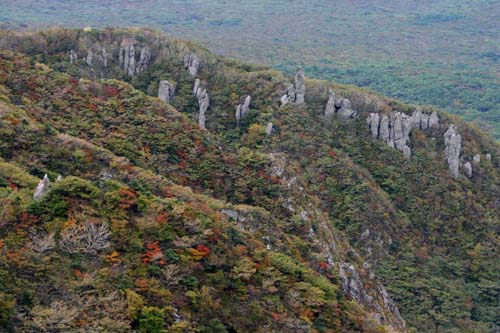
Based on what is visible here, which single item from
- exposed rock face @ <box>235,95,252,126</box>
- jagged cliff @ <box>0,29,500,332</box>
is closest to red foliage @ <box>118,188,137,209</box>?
jagged cliff @ <box>0,29,500,332</box>

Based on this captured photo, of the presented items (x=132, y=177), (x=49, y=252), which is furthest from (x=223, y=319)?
(x=132, y=177)

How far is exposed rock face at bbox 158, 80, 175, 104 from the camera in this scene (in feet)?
195

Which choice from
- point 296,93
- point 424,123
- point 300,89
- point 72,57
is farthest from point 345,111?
point 72,57

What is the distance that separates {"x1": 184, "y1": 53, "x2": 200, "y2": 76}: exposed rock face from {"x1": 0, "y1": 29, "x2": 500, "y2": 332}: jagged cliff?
0.12 metres

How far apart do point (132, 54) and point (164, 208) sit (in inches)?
1654

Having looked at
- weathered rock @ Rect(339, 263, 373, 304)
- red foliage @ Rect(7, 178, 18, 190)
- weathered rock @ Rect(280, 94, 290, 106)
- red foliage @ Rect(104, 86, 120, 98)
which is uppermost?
red foliage @ Rect(7, 178, 18, 190)

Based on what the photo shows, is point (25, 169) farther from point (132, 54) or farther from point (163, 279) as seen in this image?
point (132, 54)

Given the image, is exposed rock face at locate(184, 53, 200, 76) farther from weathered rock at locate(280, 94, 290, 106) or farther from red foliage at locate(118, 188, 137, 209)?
red foliage at locate(118, 188, 137, 209)

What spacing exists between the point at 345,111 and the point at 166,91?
58.0 feet

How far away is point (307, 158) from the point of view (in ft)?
183

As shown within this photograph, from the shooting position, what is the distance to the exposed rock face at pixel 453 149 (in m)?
61.3

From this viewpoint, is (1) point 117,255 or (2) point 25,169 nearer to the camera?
(1) point 117,255

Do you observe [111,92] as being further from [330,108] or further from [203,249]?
[330,108]

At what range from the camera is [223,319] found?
70.9 ft
